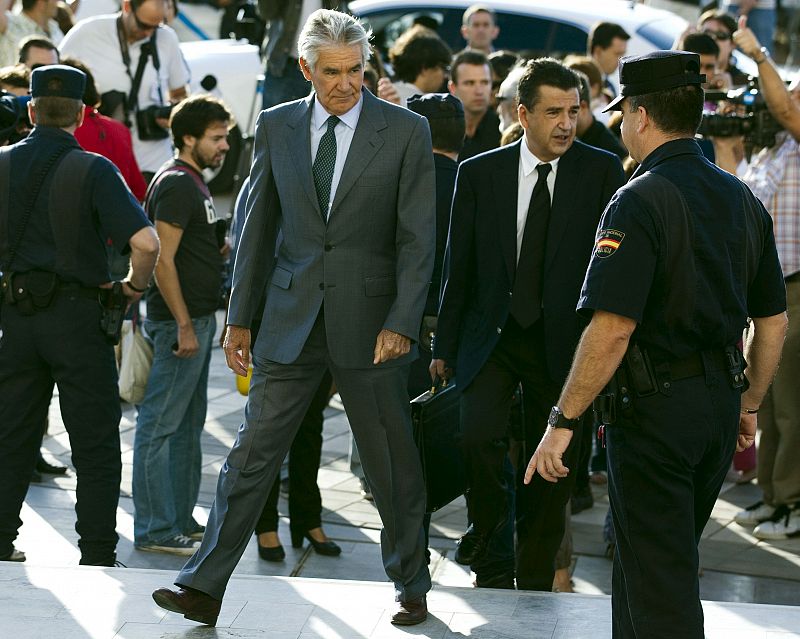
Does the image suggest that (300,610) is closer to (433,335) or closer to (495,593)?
(495,593)

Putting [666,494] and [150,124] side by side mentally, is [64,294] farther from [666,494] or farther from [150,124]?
[150,124]

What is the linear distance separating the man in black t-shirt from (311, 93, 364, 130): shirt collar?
52.6 inches

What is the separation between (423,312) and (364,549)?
4.71 feet

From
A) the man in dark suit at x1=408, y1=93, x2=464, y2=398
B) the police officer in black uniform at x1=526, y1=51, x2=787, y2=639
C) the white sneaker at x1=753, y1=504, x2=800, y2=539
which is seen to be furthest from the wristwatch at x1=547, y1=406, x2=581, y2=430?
the white sneaker at x1=753, y1=504, x2=800, y2=539

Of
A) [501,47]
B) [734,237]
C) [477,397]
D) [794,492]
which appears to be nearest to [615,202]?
[734,237]

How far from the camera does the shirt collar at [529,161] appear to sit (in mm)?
5273

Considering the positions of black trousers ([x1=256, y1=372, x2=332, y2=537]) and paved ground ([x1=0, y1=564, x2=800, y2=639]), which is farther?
black trousers ([x1=256, y1=372, x2=332, y2=537])

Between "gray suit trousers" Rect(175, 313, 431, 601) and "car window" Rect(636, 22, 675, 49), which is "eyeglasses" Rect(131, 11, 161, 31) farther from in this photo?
"car window" Rect(636, 22, 675, 49)

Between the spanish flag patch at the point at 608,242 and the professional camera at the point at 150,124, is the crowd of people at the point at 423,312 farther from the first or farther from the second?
the professional camera at the point at 150,124

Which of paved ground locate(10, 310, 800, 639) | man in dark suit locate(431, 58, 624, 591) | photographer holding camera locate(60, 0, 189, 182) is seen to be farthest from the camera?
photographer holding camera locate(60, 0, 189, 182)

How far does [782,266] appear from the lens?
6609 mm

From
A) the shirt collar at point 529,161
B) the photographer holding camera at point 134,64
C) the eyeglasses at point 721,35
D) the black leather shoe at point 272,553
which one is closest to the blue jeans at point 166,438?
the black leather shoe at point 272,553

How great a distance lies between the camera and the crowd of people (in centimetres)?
388

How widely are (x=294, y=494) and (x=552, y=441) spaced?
2.40 metres
